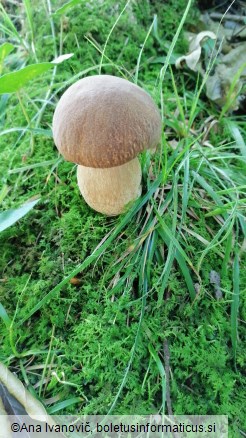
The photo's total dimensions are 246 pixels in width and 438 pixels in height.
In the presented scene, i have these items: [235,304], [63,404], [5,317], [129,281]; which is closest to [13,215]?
[5,317]

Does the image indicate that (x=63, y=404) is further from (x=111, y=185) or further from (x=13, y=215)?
(x=111, y=185)

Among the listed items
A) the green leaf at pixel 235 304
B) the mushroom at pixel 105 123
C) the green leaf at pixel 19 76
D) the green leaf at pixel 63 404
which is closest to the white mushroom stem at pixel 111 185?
the mushroom at pixel 105 123

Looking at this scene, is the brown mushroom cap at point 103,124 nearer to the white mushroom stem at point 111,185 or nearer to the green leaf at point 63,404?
the white mushroom stem at point 111,185

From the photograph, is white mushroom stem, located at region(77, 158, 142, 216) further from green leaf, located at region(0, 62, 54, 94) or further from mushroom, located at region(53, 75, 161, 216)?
green leaf, located at region(0, 62, 54, 94)

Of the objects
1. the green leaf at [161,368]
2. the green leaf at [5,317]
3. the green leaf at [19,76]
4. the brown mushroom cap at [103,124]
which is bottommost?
the green leaf at [161,368]

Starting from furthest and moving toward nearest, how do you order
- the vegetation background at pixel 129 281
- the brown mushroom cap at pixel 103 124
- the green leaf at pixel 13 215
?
the green leaf at pixel 13 215 → the vegetation background at pixel 129 281 → the brown mushroom cap at pixel 103 124

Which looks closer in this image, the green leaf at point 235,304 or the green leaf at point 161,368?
the green leaf at point 161,368

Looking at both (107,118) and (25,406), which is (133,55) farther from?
(25,406)

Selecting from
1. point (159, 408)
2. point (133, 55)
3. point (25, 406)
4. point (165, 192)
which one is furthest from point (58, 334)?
point (133, 55)

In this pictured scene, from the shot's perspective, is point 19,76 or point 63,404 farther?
point 19,76
